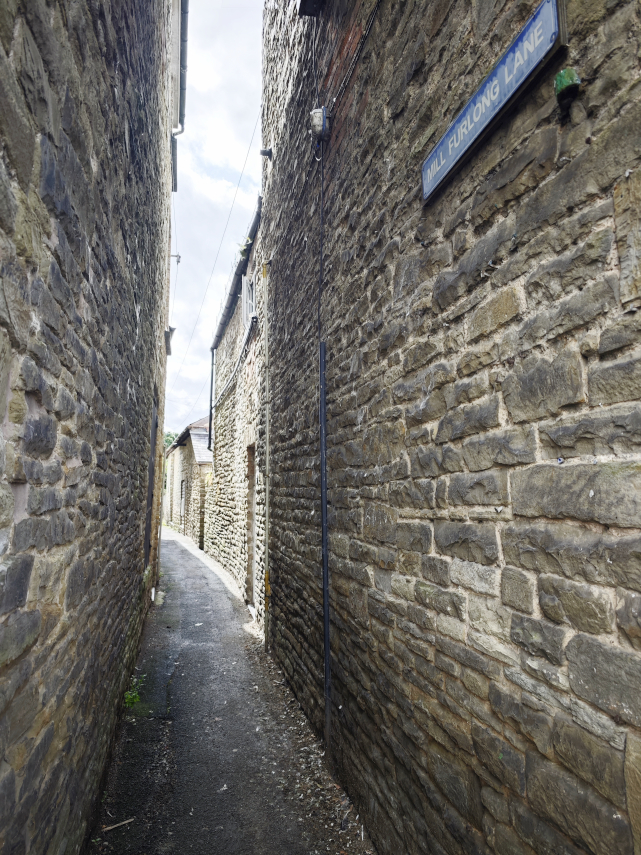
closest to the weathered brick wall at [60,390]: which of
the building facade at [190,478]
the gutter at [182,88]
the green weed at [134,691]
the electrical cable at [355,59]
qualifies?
the green weed at [134,691]

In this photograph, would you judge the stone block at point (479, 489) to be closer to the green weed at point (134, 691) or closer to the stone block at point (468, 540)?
the stone block at point (468, 540)

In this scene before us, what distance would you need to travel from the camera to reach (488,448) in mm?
1886

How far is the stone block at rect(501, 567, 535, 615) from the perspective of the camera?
5.41 ft

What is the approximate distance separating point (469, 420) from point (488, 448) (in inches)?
6.6

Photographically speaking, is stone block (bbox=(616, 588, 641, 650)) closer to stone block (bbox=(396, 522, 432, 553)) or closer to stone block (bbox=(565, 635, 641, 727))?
stone block (bbox=(565, 635, 641, 727))

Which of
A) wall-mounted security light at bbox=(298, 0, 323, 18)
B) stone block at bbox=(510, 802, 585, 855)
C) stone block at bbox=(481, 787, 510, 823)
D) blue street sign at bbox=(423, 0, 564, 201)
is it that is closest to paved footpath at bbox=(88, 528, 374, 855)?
stone block at bbox=(481, 787, 510, 823)

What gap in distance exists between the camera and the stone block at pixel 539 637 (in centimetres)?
152

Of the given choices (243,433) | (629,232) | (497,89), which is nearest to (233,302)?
(243,433)

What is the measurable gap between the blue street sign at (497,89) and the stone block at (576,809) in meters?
2.16

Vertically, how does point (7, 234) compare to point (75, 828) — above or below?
above

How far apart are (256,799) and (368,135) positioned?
4.21 metres

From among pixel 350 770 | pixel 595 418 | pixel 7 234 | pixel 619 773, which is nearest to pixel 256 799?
pixel 350 770

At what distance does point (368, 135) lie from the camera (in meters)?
3.24

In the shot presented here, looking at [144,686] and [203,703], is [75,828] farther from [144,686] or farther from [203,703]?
[144,686]
